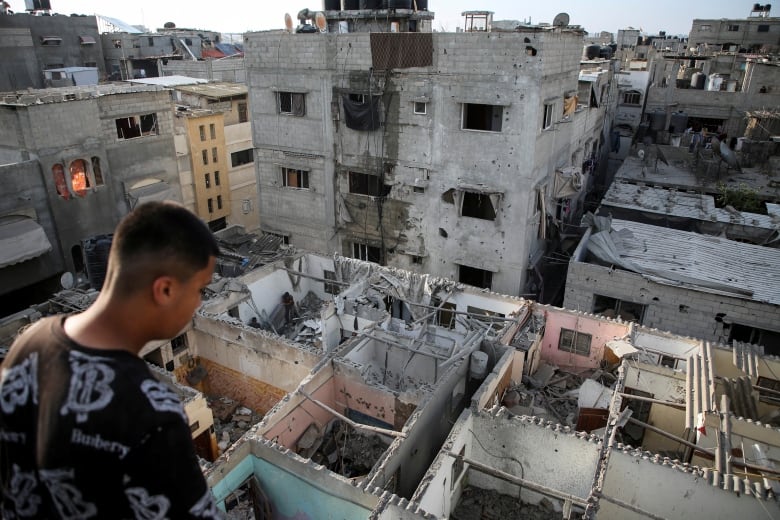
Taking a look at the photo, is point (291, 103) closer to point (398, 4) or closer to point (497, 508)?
point (398, 4)

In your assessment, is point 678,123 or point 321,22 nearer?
point 321,22

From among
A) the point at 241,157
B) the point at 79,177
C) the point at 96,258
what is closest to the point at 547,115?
the point at 96,258

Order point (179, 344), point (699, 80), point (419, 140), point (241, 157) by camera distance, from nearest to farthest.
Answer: point (179, 344), point (419, 140), point (241, 157), point (699, 80)

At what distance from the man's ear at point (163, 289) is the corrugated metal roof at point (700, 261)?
19152 mm

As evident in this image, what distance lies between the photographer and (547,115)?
21.5 m

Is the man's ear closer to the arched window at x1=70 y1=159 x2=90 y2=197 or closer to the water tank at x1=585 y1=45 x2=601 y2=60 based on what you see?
the arched window at x1=70 y1=159 x2=90 y2=197

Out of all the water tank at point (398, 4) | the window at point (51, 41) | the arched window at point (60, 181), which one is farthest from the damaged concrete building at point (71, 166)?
the window at point (51, 41)

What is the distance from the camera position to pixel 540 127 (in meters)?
20.6

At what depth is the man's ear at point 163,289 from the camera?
8.84 ft

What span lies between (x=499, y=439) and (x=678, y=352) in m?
6.86

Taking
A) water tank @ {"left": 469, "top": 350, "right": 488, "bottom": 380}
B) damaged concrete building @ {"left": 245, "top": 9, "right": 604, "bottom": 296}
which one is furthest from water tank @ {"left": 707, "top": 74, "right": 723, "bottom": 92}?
water tank @ {"left": 469, "top": 350, "right": 488, "bottom": 380}

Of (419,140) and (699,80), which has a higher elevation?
(699,80)

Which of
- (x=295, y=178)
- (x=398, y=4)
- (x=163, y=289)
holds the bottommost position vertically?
(x=295, y=178)

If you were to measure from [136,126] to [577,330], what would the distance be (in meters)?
23.2
